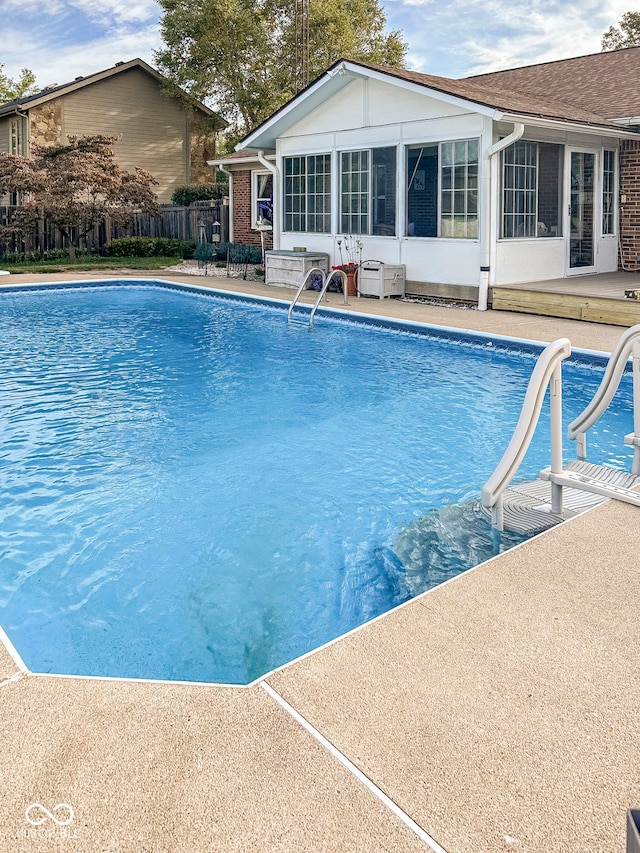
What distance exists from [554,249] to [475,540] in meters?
9.14

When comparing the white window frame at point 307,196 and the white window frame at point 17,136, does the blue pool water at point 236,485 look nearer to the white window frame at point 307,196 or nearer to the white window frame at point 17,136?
the white window frame at point 307,196

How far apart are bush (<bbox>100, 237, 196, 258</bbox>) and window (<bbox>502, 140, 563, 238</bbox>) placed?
10636mm

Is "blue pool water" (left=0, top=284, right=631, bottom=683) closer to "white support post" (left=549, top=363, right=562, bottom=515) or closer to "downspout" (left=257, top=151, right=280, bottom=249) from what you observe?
"white support post" (left=549, top=363, right=562, bottom=515)

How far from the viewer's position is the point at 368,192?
527 inches

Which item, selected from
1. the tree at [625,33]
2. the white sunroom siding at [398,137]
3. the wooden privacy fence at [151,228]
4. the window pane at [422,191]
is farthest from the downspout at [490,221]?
the tree at [625,33]

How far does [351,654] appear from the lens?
2725 mm

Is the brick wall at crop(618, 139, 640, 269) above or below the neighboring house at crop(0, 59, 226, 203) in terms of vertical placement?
below

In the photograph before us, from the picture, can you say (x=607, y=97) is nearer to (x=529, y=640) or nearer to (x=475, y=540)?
(x=475, y=540)

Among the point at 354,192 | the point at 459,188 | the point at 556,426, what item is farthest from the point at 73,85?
the point at 556,426

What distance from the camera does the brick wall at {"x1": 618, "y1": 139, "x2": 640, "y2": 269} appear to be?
12914 millimetres

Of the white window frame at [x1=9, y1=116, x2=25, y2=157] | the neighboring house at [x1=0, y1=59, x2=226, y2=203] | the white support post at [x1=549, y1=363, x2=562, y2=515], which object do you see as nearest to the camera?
the white support post at [x1=549, y1=363, x2=562, y2=515]

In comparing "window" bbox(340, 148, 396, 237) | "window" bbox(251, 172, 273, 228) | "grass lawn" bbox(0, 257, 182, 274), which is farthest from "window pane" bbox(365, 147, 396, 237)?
"grass lawn" bbox(0, 257, 182, 274)

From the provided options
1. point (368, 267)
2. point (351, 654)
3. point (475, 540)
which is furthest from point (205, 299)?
point (351, 654)

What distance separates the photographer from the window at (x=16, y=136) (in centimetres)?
2381
